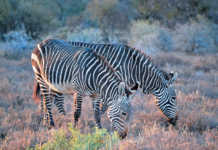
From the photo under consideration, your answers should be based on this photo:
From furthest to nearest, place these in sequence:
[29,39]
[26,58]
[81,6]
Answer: [81,6] < [29,39] < [26,58]

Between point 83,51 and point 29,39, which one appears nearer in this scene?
point 83,51

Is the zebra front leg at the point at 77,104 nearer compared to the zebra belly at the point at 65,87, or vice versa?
the zebra front leg at the point at 77,104

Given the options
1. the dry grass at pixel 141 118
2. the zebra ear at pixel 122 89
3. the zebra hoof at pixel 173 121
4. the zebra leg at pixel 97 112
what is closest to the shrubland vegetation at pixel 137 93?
the dry grass at pixel 141 118

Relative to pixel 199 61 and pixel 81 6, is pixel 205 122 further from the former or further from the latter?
pixel 81 6

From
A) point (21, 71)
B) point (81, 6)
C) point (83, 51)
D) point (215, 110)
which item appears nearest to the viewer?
point (83, 51)

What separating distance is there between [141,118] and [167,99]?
784mm

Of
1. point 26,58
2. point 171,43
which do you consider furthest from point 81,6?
point 26,58

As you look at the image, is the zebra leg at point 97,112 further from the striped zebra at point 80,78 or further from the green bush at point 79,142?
the green bush at point 79,142

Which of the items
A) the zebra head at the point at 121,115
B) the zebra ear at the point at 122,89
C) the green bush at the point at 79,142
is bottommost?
the green bush at the point at 79,142

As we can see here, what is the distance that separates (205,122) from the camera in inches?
228

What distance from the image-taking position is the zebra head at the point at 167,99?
568cm

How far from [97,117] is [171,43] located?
42.8 feet

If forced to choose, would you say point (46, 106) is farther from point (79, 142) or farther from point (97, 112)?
point (79, 142)

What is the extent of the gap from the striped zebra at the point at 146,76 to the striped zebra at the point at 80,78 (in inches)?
19.5
